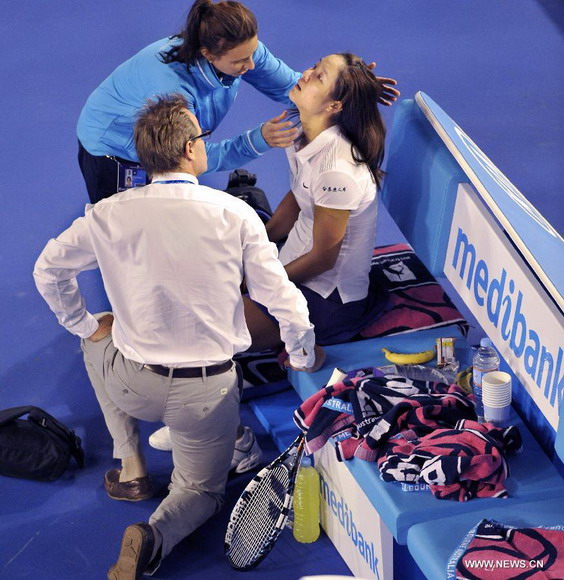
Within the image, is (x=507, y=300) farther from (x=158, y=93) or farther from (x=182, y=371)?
(x=158, y=93)

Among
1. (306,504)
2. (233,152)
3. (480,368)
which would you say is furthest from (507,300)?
(233,152)

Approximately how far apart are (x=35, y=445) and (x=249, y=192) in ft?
6.52

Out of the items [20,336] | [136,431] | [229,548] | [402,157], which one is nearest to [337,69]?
[402,157]

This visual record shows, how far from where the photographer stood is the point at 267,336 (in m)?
4.48

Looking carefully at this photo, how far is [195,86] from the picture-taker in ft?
15.1

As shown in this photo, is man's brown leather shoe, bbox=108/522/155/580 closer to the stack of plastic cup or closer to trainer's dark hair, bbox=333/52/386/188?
the stack of plastic cup

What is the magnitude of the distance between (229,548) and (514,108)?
14.7ft

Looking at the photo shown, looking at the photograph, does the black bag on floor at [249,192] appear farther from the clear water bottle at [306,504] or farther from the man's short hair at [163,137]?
the man's short hair at [163,137]

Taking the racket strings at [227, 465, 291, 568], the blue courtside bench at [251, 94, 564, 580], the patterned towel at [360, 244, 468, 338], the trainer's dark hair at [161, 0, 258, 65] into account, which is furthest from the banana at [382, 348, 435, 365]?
the trainer's dark hair at [161, 0, 258, 65]

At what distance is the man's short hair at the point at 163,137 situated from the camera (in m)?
3.43

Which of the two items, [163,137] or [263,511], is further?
[263,511]

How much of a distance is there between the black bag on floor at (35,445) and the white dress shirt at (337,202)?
1.26m

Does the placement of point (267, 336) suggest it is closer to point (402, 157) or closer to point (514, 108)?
point (402, 157)

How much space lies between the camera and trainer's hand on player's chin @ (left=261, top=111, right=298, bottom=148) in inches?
174
